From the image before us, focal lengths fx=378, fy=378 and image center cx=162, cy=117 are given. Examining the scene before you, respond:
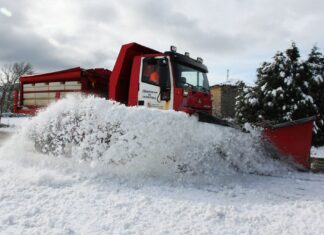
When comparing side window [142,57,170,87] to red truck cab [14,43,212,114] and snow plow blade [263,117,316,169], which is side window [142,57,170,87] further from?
snow plow blade [263,117,316,169]

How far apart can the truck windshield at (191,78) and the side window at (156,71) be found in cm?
24

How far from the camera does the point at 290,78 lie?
1698 cm

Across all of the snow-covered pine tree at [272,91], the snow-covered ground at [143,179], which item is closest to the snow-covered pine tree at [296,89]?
the snow-covered pine tree at [272,91]

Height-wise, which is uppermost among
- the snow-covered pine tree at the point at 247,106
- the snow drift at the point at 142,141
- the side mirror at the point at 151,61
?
the side mirror at the point at 151,61

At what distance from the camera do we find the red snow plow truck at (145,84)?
7.35 meters

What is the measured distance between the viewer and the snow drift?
18.9 feet

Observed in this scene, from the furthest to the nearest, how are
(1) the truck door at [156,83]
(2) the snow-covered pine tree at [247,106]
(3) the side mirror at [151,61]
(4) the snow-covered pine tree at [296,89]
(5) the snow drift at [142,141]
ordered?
1. (2) the snow-covered pine tree at [247,106]
2. (4) the snow-covered pine tree at [296,89]
3. (3) the side mirror at [151,61]
4. (1) the truck door at [156,83]
5. (5) the snow drift at [142,141]

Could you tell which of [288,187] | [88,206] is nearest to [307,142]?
[288,187]

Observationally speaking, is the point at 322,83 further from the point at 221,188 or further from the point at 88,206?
the point at 88,206

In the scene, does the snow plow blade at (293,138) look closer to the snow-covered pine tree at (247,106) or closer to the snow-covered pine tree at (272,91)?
the snow-covered pine tree at (272,91)

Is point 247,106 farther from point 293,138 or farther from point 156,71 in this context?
point 156,71

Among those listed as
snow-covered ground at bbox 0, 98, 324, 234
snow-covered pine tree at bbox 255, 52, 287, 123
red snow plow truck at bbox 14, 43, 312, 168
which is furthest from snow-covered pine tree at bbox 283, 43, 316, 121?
snow-covered ground at bbox 0, 98, 324, 234

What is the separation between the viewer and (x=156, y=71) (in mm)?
7461

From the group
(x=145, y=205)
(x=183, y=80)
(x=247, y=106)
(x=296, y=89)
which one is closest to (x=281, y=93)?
(x=296, y=89)
